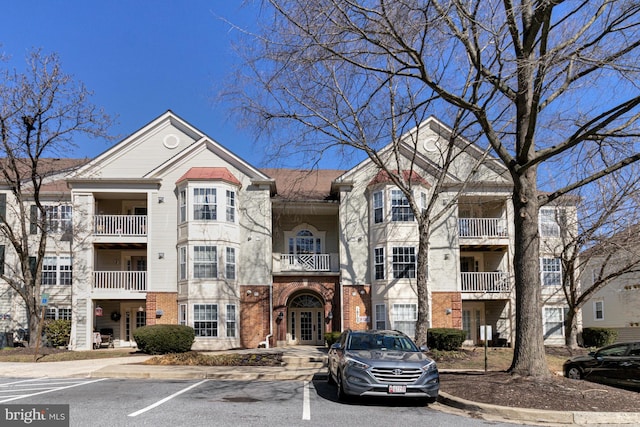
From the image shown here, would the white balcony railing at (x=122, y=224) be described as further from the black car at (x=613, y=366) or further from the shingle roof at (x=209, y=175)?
the black car at (x=613, y=366)

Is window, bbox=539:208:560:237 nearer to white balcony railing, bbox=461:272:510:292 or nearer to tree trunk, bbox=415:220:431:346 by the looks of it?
white balcony railing, bbox=461:272:510:292

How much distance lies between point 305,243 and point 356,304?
187 inches

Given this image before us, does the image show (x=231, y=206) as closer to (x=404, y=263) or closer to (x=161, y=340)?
(x=161, y=340)

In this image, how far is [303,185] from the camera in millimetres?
31281

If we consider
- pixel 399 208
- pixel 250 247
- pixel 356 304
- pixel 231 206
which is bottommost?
pixel 356 304

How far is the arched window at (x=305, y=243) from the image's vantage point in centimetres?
3003

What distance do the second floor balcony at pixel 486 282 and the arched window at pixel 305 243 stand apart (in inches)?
297

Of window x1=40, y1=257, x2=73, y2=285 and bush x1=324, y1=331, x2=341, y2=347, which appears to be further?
window x1=40, y1=257, x2=73, y2=285

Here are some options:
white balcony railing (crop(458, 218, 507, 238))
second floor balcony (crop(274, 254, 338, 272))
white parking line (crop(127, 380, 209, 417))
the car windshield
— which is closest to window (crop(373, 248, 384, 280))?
second floor balcony (crop(274, 254, 338, 272))

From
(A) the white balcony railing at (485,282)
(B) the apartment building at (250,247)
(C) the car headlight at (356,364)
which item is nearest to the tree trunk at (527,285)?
(C) the car headlight at (356,364)

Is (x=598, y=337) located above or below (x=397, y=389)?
below

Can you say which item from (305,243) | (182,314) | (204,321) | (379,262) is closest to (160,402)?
(204,321)

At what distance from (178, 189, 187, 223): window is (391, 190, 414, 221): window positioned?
31.6ft

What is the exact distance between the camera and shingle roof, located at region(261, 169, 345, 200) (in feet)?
94.1
